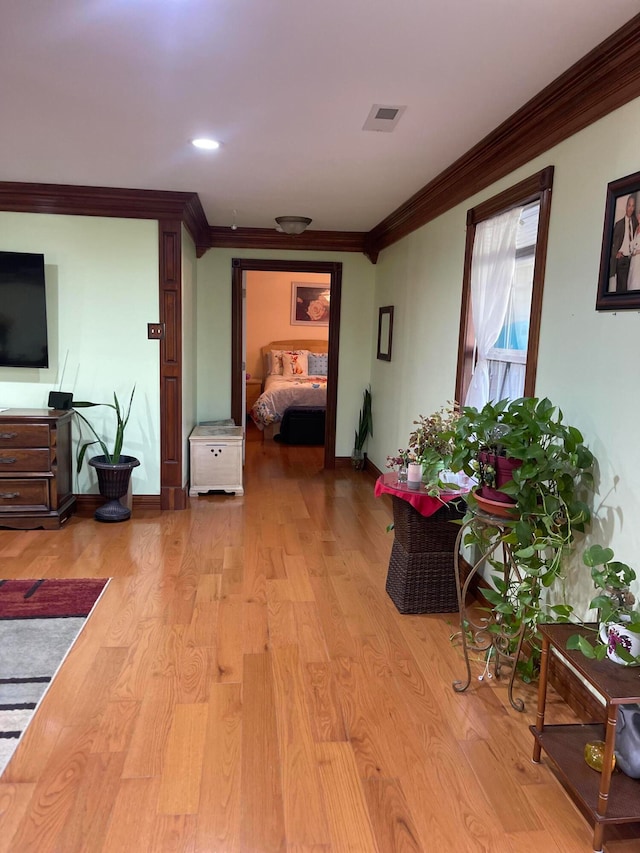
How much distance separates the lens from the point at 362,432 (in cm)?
614

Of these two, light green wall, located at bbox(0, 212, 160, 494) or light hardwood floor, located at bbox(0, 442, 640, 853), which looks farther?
light green wall, located at bbox(0, 212, 160, 494)

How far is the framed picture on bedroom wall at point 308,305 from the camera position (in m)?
9.27

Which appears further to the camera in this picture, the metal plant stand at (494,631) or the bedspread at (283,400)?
the bedspread at (283,400)

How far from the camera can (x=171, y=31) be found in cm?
198

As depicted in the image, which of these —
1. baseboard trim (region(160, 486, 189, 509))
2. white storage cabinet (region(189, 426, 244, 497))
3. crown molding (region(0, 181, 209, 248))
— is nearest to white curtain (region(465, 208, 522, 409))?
A: crown molding (region(0, 181, 209, 248))

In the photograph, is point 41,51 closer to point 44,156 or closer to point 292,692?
point 44,156

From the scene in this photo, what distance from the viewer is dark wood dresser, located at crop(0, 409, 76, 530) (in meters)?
4.06

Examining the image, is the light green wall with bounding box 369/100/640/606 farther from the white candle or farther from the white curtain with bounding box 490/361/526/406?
the white candle

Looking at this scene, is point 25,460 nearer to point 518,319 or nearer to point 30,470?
point 30,470

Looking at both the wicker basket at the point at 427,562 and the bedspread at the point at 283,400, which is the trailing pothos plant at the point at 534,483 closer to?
the wicker basket at the point at 427,562

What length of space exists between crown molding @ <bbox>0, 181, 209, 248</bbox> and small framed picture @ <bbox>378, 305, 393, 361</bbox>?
1.89 meters

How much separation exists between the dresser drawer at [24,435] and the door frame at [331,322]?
220 centimetres

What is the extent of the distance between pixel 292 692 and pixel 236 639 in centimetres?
48

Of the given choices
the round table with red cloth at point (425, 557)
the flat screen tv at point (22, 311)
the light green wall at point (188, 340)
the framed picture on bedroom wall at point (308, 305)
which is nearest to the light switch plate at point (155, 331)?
the light green wall at point (188, 340)
